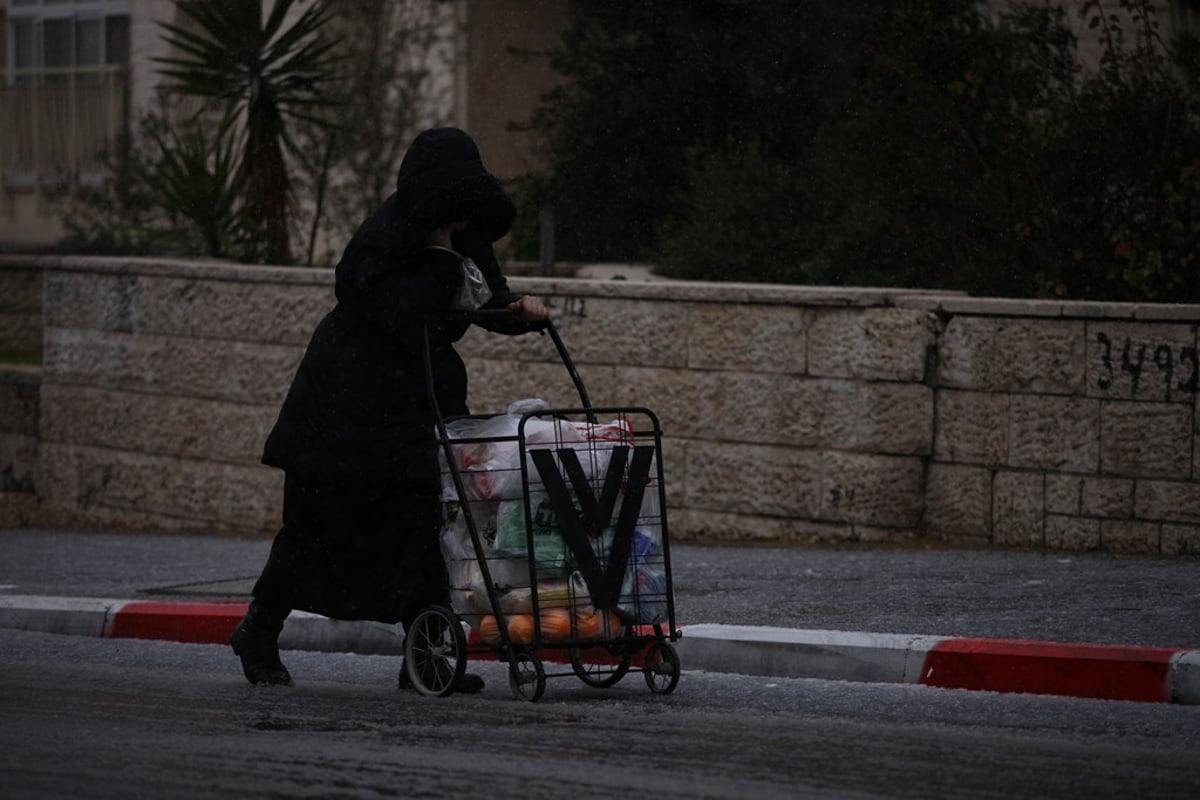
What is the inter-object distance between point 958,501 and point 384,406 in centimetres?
442

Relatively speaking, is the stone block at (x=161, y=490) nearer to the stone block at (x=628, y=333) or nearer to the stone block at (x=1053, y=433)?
the stone block at (x=628, y=333)

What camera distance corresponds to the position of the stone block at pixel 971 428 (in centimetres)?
1002

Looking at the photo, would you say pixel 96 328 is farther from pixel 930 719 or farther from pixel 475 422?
pixel 930 719

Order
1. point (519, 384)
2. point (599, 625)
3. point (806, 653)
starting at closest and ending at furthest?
point (599, 625), point (806, 653), point (519, 384)

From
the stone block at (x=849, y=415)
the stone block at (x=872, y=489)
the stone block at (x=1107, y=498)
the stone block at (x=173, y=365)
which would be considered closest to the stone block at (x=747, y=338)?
the stone block at (x=849, y=415)

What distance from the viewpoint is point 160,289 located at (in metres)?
13.6

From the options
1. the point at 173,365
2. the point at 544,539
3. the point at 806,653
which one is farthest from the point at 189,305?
the point at 544,539

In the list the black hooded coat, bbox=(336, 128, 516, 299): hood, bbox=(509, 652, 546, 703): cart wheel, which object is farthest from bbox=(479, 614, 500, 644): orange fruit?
bbox=(336, 128, 516, 299): hood

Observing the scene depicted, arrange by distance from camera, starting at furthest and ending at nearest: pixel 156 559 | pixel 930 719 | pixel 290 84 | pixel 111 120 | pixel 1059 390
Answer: pixel 111 120 < pixel 290 84 < pixel 156 559 < pixel 1059 390 < pixel 930 719

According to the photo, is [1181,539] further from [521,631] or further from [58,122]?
[58,122]

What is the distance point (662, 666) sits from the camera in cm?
655

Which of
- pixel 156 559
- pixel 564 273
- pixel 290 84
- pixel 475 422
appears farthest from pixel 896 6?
pixel 475 422

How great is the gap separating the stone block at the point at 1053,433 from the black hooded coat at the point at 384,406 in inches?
157

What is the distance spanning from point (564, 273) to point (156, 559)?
5351 millimetres
